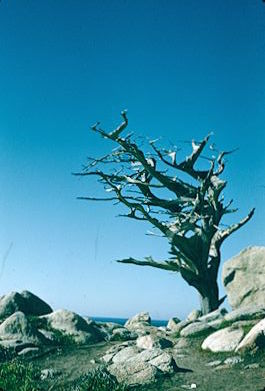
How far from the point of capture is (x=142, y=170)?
20.8 metres

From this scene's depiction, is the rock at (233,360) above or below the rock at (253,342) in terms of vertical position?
below

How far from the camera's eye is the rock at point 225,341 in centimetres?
1093

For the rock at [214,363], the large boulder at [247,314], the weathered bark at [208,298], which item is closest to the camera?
the rock at [214,363]

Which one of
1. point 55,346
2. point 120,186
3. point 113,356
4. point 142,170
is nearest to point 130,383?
point 113,356

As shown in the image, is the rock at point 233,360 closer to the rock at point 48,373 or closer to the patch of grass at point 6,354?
the rock at point 48,373

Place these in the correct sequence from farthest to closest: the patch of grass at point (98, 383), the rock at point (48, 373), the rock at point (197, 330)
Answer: the rock at point (197, 330) → the rock at point (48, 373) → the patch of grass at point (98, 383)

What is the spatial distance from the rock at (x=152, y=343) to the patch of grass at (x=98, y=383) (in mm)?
3037

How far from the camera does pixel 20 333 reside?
1370cm

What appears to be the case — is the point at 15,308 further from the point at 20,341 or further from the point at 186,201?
the point at 186,201

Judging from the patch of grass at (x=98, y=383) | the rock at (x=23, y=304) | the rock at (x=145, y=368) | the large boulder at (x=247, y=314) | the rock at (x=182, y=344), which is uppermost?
the rock at (x=23, y=304)

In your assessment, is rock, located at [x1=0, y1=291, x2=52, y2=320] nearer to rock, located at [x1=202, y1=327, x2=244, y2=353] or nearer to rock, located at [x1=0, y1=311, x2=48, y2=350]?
rock, located at [x1=0, y1=311, x2=48, y2=350]

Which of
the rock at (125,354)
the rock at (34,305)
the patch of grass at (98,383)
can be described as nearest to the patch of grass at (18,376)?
the patch of grass at (98,383)

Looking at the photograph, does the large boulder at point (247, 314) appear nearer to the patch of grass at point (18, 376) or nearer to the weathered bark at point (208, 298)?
the weathered bark at point (208, 298)

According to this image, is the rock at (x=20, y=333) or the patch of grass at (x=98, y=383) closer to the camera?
the patch of grass at (x=98, y=383)
